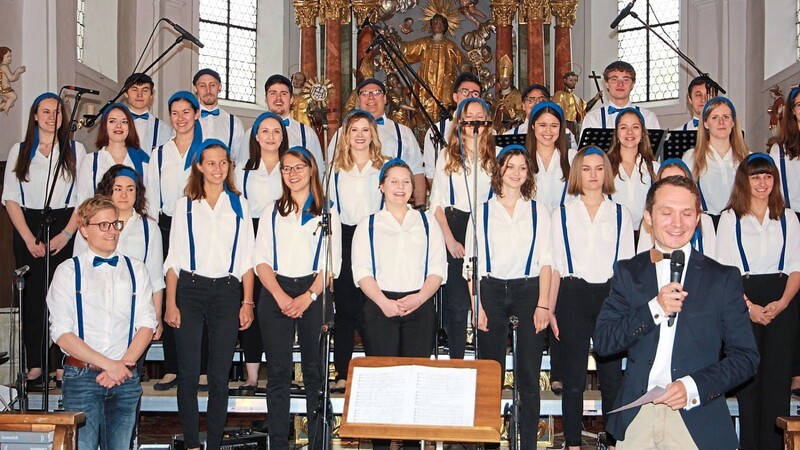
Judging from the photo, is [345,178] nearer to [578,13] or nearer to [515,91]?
[515,91]

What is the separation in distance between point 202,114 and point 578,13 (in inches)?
347

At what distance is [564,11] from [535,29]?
0.52m

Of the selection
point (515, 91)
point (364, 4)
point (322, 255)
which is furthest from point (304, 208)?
point (364, 4)

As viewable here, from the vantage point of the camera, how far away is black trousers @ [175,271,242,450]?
565cm

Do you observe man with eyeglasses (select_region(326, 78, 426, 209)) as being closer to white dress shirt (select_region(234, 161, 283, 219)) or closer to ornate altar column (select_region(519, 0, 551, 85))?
white dress shirt (select_region(234, 161, 283, 219))

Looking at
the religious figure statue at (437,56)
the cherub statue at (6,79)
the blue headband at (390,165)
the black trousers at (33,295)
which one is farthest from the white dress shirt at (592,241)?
the religious figure statue at (437,56)

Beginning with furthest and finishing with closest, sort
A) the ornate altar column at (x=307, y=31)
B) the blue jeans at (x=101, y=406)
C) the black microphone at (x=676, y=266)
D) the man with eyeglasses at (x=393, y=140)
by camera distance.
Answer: the ornate altar column at (x=307, y=31)
the man with eyeglasses at (x=393, y=140)
the blue jeans at (x=101, y=406)
the black microphone at (x=676, y=266)

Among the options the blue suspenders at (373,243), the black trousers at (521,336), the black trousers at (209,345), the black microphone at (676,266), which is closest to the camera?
→ the black microphone at (676,266)

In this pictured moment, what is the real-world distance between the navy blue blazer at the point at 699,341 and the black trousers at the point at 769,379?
234 centimetres

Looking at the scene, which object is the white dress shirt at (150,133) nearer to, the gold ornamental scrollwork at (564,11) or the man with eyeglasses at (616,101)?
the man with eyeglasses at (616,101)

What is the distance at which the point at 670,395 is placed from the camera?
323 cm

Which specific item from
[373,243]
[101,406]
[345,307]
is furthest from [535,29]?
[101,406]

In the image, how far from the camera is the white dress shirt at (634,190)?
20.2 ft

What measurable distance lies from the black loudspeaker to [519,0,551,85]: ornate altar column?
9066 mm
